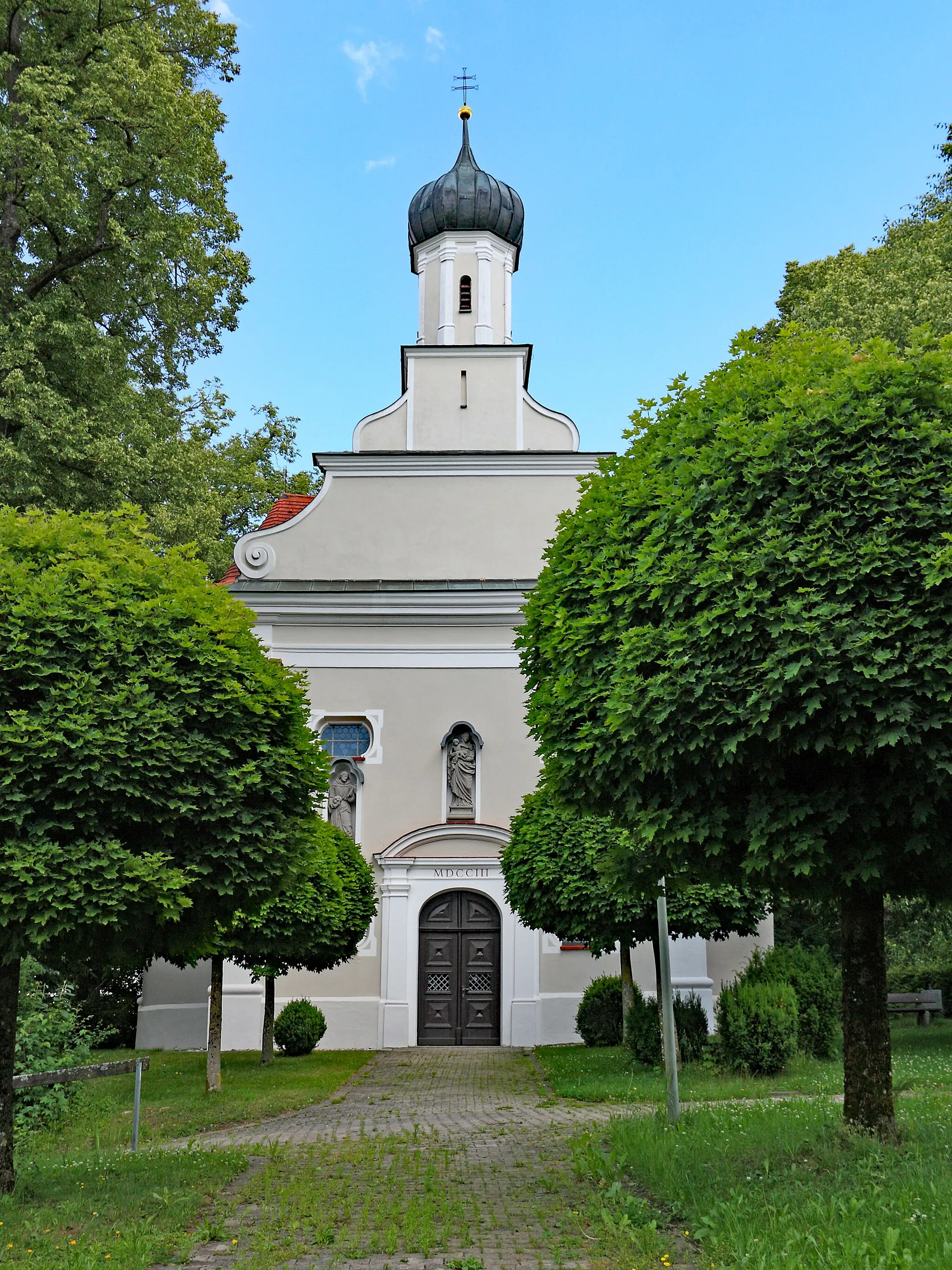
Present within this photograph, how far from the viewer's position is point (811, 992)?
634 inches

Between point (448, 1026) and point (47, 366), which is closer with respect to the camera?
point (47, 366)

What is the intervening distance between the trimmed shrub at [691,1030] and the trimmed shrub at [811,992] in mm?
839

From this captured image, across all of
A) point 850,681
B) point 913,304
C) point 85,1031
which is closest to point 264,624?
point 85,1031

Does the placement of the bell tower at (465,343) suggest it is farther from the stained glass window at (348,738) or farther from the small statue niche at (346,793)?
the small statue niche at (346,793)

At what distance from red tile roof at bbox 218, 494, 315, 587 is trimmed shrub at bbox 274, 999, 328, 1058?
8.97 m

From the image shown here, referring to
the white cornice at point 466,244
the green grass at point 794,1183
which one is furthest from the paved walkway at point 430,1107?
the white cornice at point 466,244

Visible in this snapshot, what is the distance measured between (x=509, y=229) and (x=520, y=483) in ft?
23.3

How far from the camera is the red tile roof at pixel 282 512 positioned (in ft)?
80.6

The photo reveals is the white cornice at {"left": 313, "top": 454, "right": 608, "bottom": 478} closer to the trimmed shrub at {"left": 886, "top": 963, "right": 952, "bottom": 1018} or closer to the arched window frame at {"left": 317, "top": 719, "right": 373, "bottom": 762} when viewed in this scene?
the arched window frame at {"left": 317, "top": 719, "right": 373, "bottom": 762}

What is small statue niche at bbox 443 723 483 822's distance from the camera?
2233 centimetres

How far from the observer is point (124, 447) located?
18.9 metres

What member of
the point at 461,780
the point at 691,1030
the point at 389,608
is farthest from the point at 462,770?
the point at 691,1030

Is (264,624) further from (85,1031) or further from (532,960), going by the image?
(85,1031)

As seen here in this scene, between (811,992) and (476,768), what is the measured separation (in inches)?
324
